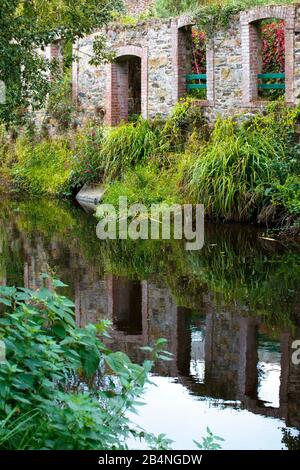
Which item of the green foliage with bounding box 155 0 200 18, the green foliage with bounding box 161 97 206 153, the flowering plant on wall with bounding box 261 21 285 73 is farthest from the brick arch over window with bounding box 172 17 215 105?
the green foliage with bounding box 155 0 200 18

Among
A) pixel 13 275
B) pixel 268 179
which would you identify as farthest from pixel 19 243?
pixel 268 179

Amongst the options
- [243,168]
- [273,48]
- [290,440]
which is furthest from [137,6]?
[290,440]

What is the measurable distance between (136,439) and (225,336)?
3.22 meters

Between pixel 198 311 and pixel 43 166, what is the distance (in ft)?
47.1

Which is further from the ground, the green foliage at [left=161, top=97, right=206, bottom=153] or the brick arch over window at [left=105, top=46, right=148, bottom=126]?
the brick arch over window at [left=105, top=46, right=148, bottom=126]

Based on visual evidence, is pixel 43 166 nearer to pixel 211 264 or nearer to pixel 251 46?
pixel 251 46

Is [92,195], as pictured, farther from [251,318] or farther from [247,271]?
[251,318]

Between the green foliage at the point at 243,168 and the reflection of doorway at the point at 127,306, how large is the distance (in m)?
4.95

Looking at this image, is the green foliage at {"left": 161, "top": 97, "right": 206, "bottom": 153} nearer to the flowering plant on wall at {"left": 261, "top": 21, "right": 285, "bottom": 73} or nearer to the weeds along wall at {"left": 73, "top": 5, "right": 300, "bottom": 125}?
the weeds along wall at {"left": 73, "top": 5, "right": 300, "bottom": 125}

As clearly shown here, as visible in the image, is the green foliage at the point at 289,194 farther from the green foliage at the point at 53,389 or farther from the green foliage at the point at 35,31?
the green foliage at the point at 53,389

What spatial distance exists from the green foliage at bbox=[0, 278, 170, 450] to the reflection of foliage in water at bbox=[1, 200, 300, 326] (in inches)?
159

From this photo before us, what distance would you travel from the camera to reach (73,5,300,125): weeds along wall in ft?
60.1

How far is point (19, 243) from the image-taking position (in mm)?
15828

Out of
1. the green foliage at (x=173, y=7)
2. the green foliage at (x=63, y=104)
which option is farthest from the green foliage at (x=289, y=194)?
the green foliage at (x=63, y=104)
